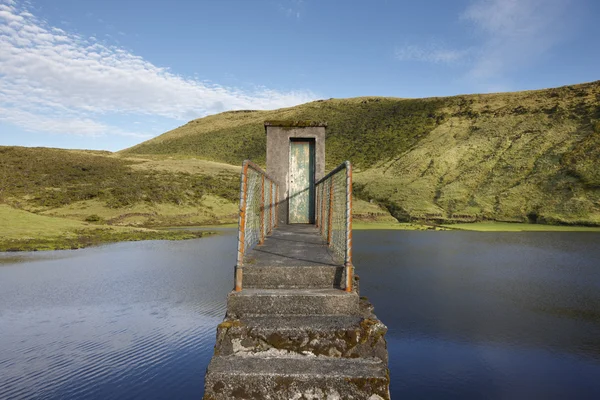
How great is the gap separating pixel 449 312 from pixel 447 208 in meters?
34.2

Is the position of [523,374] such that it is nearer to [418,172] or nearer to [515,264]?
[515,264]

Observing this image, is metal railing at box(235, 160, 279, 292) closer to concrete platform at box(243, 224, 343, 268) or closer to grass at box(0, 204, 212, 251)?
concrete platform at box(243, 224, 343, 268)

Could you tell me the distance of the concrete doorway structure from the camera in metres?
12.5

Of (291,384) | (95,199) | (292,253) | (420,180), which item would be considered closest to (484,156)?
(420,180)

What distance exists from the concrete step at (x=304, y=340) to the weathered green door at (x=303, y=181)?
Result: 843 centimetres

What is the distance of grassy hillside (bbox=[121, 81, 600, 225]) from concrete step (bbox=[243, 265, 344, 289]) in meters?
38.5

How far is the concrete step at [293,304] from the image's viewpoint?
466 centimetres

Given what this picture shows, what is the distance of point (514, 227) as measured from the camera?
3578 cm

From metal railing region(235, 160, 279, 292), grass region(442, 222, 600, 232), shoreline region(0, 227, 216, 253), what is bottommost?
shoreline region(0, 227, 216, 253)

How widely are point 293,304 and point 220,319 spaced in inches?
286

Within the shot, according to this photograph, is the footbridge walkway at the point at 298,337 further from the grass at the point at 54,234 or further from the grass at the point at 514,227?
the grass at the point at 514,227

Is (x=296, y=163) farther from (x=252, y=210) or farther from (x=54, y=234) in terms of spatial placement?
(x=54, y=234)

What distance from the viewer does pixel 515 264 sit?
1834 centimetres

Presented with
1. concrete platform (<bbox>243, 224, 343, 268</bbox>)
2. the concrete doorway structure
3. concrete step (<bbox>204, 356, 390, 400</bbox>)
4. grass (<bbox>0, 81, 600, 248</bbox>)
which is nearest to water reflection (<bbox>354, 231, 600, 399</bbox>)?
concrete platform (<bbox>243, 224, 343, 268</bbox>)
